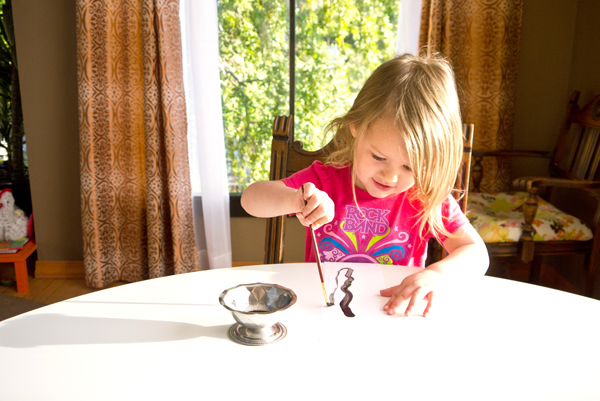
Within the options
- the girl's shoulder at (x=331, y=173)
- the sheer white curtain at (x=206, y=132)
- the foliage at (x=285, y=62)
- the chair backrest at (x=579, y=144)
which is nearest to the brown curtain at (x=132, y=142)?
the sheer white curtain at (x=206, y=132)

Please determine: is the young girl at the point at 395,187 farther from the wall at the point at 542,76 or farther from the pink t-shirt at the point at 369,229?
the wall at the point at 542,76

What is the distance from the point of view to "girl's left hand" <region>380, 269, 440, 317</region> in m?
0.79

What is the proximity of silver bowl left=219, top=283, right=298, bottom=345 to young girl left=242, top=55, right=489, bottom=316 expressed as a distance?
18cm

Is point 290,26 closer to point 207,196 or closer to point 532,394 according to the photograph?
point 207,196

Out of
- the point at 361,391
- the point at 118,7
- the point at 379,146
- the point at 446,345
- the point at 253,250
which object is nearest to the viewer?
the point at 361,391

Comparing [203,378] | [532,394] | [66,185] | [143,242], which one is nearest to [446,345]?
[532,394]

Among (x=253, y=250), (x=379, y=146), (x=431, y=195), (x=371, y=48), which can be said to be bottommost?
(x=253, y=250)

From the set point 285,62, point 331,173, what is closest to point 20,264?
point 285,62

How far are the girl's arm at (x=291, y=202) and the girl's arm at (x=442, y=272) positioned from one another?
0.18 m

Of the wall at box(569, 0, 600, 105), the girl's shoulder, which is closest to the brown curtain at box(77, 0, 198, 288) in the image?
the girl's shoulder

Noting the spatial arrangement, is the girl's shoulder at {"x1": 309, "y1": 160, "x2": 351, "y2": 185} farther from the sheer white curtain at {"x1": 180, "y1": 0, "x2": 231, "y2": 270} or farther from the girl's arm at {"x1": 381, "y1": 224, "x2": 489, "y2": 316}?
the sheer white curtain at {"x1": 180, "y1": 0, "x2": 231, "y2": 270}

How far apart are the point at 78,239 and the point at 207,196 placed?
2.54 feet

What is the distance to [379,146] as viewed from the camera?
993 mm

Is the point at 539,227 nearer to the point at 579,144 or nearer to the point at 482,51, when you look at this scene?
the point at 579,144
